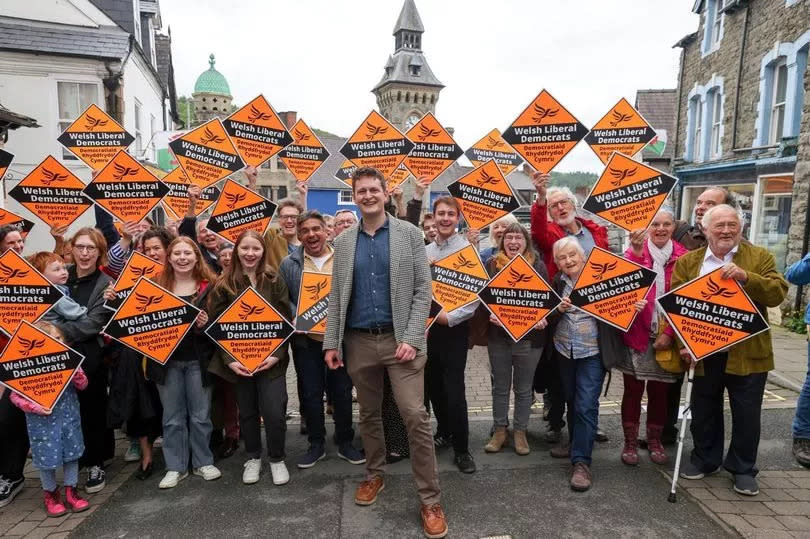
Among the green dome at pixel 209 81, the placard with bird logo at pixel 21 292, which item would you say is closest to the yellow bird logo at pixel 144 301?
the placard with bird logo at pixel 21 292

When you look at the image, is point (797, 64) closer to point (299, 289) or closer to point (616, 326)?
point (616, 326)

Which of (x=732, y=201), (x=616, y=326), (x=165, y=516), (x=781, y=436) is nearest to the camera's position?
(x=165, y=516)

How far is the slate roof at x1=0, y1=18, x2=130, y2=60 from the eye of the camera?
47.0ft

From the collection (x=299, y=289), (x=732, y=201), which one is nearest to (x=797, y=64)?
(x=732, y=201)

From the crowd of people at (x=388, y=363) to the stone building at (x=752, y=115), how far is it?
333 inches

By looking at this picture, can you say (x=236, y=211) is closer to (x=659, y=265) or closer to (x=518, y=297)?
(x=518, y=297)

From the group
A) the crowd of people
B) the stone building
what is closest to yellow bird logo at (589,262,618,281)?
the crowd of people

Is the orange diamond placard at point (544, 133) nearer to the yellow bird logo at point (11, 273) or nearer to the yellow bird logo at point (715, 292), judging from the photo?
the yellow bird logo at point (715, 292)

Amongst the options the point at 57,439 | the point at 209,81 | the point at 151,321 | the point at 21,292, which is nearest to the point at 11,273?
the point at 21,292

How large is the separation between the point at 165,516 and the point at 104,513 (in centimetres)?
48

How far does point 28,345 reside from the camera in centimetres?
388

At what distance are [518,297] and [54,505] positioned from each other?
383cm

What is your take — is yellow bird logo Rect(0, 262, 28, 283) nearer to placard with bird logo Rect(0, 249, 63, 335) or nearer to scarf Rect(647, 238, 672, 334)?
placard with bird logo Rect(0, 249, 63, 335)

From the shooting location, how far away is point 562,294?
4531 millimetres
